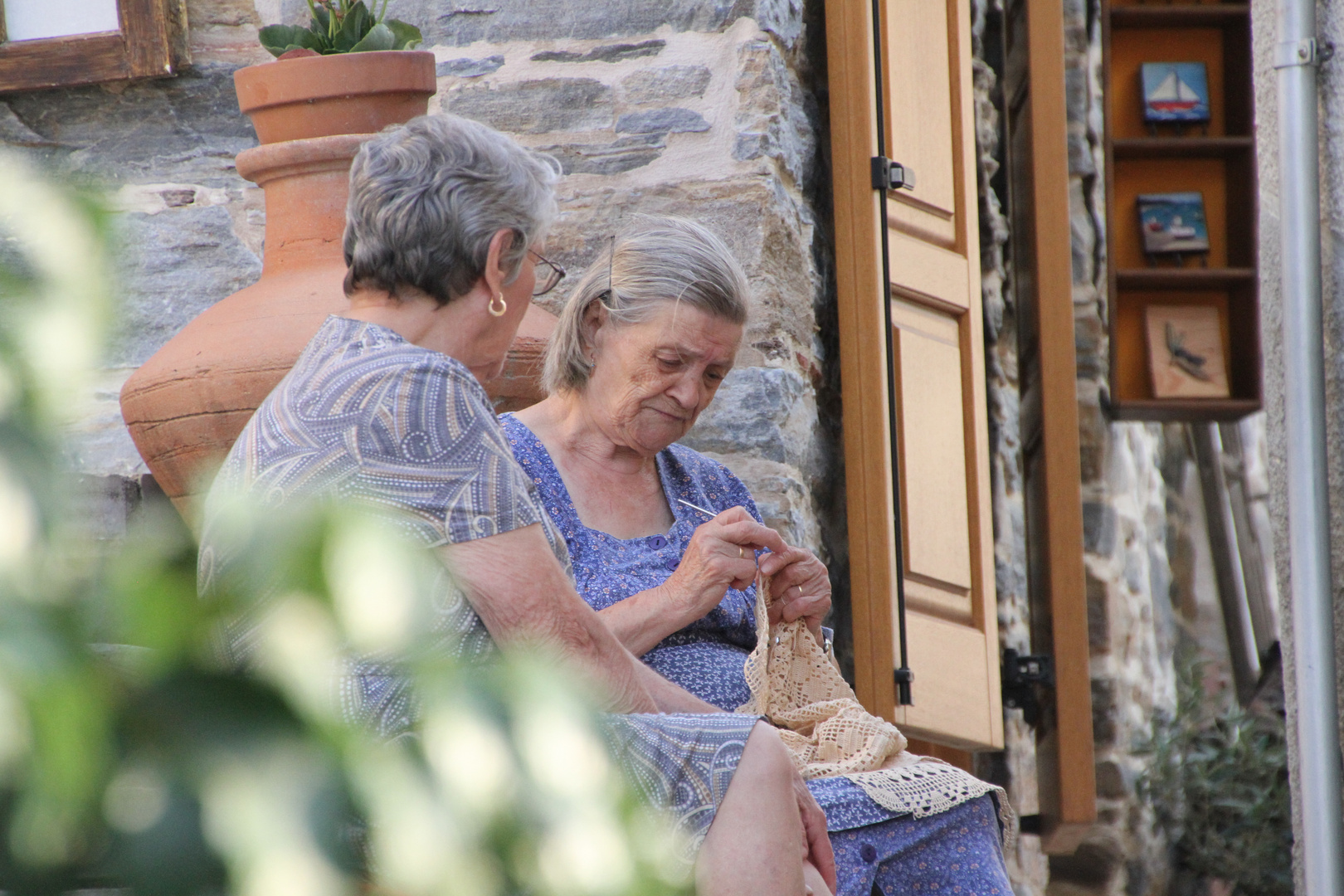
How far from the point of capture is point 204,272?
349 cm

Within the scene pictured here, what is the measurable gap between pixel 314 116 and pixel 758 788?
1695mm

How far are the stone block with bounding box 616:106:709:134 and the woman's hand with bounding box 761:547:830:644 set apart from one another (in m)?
1.28

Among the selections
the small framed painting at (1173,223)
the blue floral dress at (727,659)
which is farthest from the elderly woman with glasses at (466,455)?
the small framed painting at (1173,223)

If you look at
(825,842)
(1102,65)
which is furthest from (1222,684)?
(825,842)

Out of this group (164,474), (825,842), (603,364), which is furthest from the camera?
(164,474)

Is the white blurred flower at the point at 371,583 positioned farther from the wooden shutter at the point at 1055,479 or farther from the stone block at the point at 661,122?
A: the wooden shutter at the point at 1055,479

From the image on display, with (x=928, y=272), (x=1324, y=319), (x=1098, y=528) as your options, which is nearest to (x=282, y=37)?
(x=928, y=272)

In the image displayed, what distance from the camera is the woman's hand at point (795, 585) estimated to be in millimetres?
2301

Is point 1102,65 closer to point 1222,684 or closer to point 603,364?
point 1222,684

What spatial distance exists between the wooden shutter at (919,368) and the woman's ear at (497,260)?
1690 millimetres

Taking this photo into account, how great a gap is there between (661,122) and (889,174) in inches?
20.8

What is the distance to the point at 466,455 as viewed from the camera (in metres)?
1.57

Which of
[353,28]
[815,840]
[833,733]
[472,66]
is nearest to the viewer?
[815,840]

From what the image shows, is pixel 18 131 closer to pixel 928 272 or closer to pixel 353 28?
pixel 353 28
